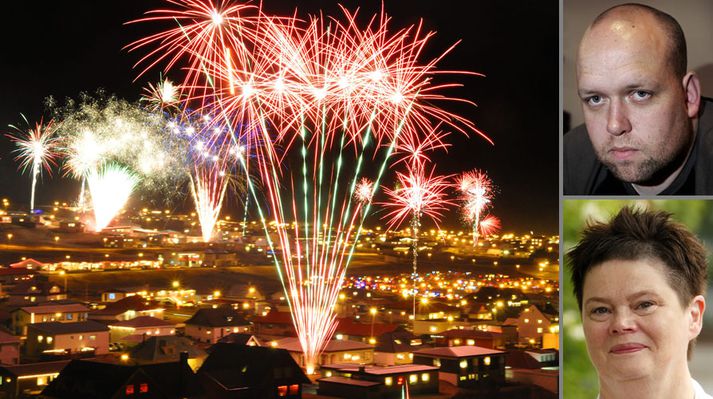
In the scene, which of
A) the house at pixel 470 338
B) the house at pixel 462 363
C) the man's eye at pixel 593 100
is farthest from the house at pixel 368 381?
the man's eye at pixel 593 100

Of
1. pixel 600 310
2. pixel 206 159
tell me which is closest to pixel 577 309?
pixel 600 310

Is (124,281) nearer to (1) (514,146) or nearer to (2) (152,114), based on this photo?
(2) (152,114)

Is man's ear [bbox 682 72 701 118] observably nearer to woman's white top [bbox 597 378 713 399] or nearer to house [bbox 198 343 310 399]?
woman's white top [bbox 597 378 713 399]

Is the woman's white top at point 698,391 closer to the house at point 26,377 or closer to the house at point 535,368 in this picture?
the house at point 535,368

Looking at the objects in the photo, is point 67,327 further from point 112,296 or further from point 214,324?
point 214,324

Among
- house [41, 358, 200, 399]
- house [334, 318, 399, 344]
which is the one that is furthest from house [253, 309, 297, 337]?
house [41, 358, 200, 399]

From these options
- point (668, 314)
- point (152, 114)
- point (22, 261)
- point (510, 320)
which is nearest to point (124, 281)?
point (22, 261)
